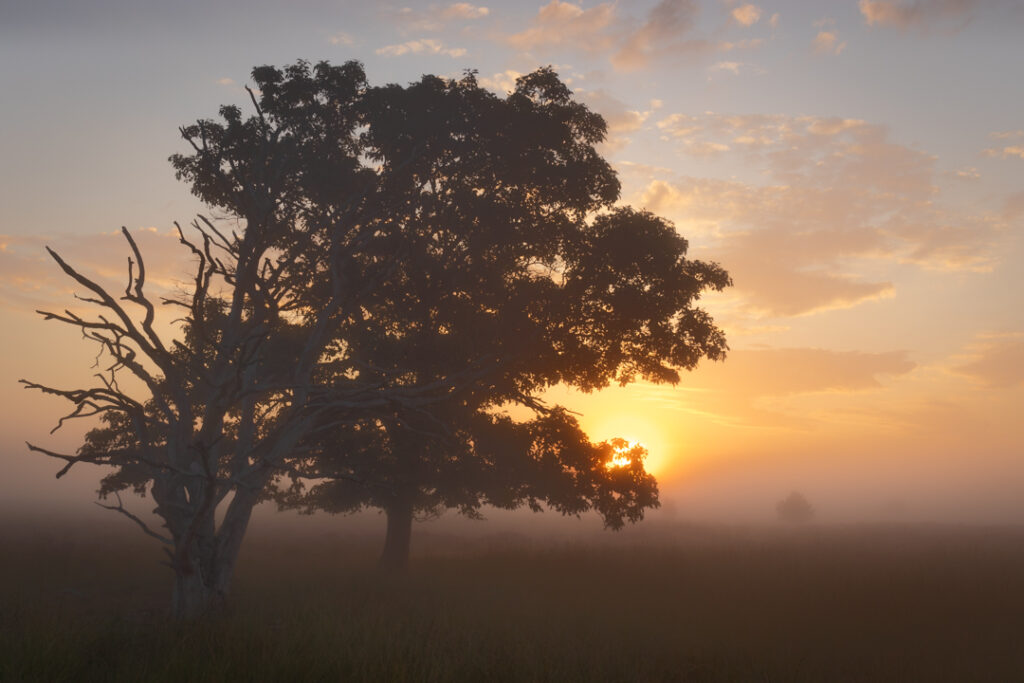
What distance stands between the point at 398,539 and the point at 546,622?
10091mm

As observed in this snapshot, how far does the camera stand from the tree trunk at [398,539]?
68.2 ft

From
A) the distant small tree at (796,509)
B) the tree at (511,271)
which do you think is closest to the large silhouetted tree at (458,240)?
the tree at (511,271)

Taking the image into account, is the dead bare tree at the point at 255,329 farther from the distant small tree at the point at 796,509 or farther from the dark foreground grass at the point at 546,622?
the distant small tree at the point at 796,509

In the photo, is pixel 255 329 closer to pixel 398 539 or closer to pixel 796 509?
pixel 398 539

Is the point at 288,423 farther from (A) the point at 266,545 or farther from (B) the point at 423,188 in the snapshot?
(A) the point at 266,545

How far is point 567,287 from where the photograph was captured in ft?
57.3

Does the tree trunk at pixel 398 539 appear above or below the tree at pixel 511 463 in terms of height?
below

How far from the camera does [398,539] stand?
21281mm

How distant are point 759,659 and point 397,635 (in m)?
5.29

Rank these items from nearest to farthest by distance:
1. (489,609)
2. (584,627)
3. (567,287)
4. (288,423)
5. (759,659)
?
(759,659) < (584,627) < (489,609) < (288,423) < (567,287)

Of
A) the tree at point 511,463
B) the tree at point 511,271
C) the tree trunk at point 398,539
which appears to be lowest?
the tree trunk at point 398,539

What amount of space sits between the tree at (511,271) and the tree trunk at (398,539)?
3.17 m

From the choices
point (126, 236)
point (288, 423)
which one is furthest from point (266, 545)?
point (126, 236)

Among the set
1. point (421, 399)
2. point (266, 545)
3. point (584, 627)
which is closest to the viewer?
point (584, 627)
